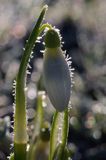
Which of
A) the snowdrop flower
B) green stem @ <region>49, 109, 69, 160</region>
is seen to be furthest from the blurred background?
the snowdrop flower

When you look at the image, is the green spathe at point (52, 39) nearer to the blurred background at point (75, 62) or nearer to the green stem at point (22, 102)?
the green stem at point (22, 102)

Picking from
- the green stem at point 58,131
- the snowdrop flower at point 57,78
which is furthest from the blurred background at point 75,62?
the snowdrop flower at point 57,78

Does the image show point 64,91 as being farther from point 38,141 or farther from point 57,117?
point 38,141

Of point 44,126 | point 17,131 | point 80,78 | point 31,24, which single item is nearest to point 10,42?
point 31,24

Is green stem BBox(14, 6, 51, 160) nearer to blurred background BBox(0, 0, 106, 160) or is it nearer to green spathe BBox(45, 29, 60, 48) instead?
green spathe BBox(45, 29, 60, 48)

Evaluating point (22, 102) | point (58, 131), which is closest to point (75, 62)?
point (58, 131)

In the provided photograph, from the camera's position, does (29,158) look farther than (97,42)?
No
